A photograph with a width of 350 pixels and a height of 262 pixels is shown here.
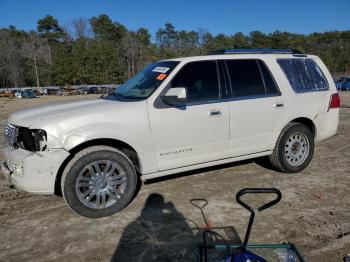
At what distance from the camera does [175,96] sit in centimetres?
429

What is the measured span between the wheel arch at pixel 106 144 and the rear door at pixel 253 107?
55.1 inches

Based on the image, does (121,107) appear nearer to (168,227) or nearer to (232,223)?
(168,227)

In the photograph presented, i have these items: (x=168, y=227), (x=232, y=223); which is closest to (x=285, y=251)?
(x=232, y=223)

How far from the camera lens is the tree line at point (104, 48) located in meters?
86.5

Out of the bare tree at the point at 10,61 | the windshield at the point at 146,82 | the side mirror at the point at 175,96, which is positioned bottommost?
the side mirror at the point at 175,96

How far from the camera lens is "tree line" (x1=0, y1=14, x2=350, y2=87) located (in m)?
86.5

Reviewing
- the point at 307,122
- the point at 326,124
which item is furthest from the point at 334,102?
the point at 307,122

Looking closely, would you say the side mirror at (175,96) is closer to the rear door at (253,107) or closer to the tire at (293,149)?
the rear door at (253,107)

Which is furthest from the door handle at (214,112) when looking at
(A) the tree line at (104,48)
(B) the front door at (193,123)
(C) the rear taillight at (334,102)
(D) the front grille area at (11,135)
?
(A) the tree line at (104,48)

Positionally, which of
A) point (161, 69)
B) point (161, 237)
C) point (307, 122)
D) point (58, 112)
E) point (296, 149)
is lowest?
point (161, 237)

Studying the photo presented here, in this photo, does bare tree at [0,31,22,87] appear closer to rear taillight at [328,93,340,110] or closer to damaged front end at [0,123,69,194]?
damaged front end at [0,123,69,194]

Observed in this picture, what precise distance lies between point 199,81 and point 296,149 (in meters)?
2.08

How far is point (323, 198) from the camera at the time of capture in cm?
455

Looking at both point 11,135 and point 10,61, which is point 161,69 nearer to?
point 11,135
